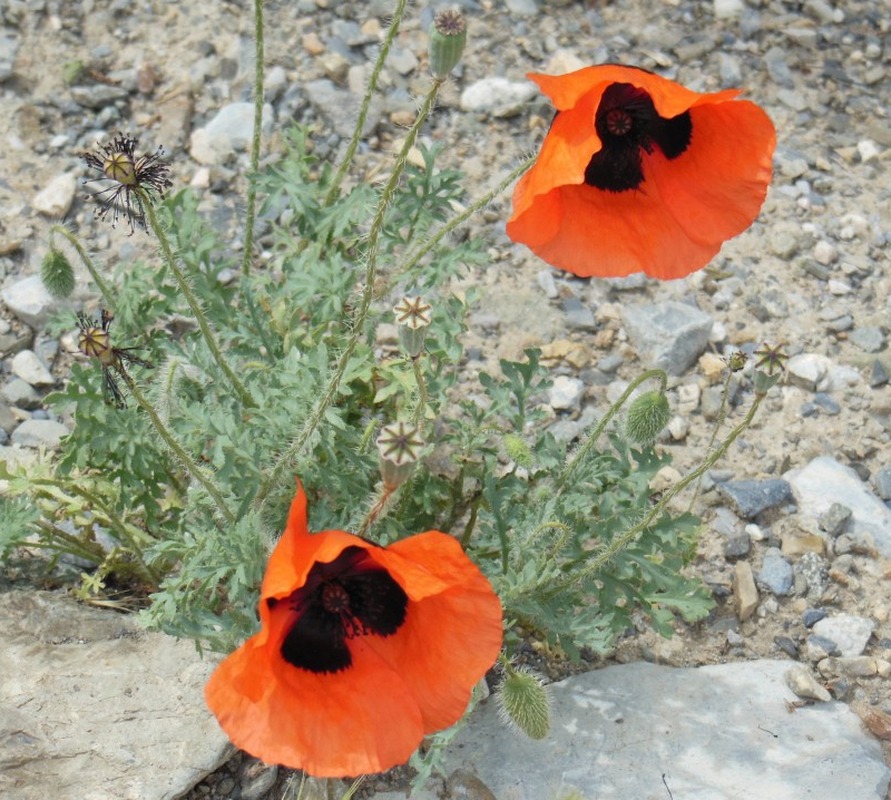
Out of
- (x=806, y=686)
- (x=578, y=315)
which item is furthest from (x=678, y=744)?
(x=578, y=315)

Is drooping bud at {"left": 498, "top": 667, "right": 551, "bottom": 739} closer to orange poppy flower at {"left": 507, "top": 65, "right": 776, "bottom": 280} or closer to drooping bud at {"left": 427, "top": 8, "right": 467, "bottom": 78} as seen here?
orange poppy flower at {"left": 507, "top": 65, "right": 776, "bottom": 280}

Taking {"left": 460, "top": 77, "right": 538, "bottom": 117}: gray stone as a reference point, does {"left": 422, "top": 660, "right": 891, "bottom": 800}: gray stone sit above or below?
below

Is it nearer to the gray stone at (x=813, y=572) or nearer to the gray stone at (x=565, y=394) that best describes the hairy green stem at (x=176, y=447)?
the gray stone at (x=565, y=394)

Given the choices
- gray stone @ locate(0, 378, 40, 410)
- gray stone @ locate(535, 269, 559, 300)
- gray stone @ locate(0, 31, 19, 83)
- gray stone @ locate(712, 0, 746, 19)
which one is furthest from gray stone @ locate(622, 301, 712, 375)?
gray stone @ locate(0, 31, 19, 83)

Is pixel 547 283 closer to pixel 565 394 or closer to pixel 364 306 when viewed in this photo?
pixel 565 394

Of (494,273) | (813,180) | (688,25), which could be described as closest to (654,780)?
(494,273)

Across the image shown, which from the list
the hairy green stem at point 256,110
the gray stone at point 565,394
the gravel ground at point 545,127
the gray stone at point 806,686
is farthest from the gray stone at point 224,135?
the gray stone at point 806,686
